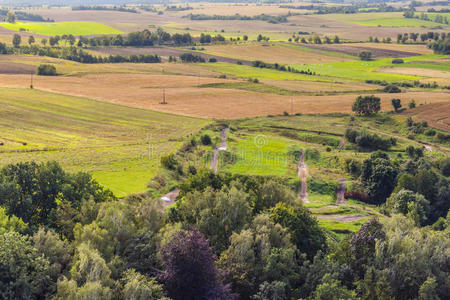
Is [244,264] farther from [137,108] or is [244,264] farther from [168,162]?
[137,108]

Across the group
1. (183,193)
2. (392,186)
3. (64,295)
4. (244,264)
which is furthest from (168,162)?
(64,295)

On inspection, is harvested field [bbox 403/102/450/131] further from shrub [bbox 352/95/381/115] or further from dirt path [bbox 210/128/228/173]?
dirt path [bbox 210/128/228/173]

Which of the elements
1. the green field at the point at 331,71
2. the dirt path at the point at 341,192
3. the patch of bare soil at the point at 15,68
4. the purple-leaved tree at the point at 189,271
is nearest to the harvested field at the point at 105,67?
the patch of bare soil at the point at 15,68

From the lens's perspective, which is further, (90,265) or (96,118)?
(96,118)

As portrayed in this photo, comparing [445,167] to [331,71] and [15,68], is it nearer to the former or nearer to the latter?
[331,71]

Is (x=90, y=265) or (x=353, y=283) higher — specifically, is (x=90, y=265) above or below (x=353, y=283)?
above

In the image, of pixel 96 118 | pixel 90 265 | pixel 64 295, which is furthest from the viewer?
pixel 96 118

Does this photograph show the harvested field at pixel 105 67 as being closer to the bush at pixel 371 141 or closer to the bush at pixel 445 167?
the bush at pixel 371 141
